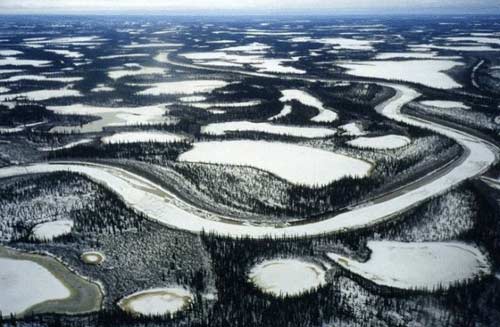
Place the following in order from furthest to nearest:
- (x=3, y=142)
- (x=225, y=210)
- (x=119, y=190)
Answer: (x=3, y=142) < (x=119, y=190) < (x=225, y=210)

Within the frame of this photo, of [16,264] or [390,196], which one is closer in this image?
[16,264]

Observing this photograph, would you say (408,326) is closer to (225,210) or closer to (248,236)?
(248,236)

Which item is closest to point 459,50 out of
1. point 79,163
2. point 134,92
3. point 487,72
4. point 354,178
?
point 487,72

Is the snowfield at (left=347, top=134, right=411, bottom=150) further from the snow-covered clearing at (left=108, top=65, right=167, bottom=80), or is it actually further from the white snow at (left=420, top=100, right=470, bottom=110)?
the snow-covered clearing at (left=108, top=65, right=167, bottom=80)

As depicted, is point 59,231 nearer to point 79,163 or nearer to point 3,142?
point 79,163

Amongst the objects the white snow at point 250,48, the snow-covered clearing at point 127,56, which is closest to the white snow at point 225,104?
the snow-covered clearing at point 127,56

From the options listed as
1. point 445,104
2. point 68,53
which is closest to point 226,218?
point 445,104

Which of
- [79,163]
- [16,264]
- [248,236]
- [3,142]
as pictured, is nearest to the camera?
[16,264]
